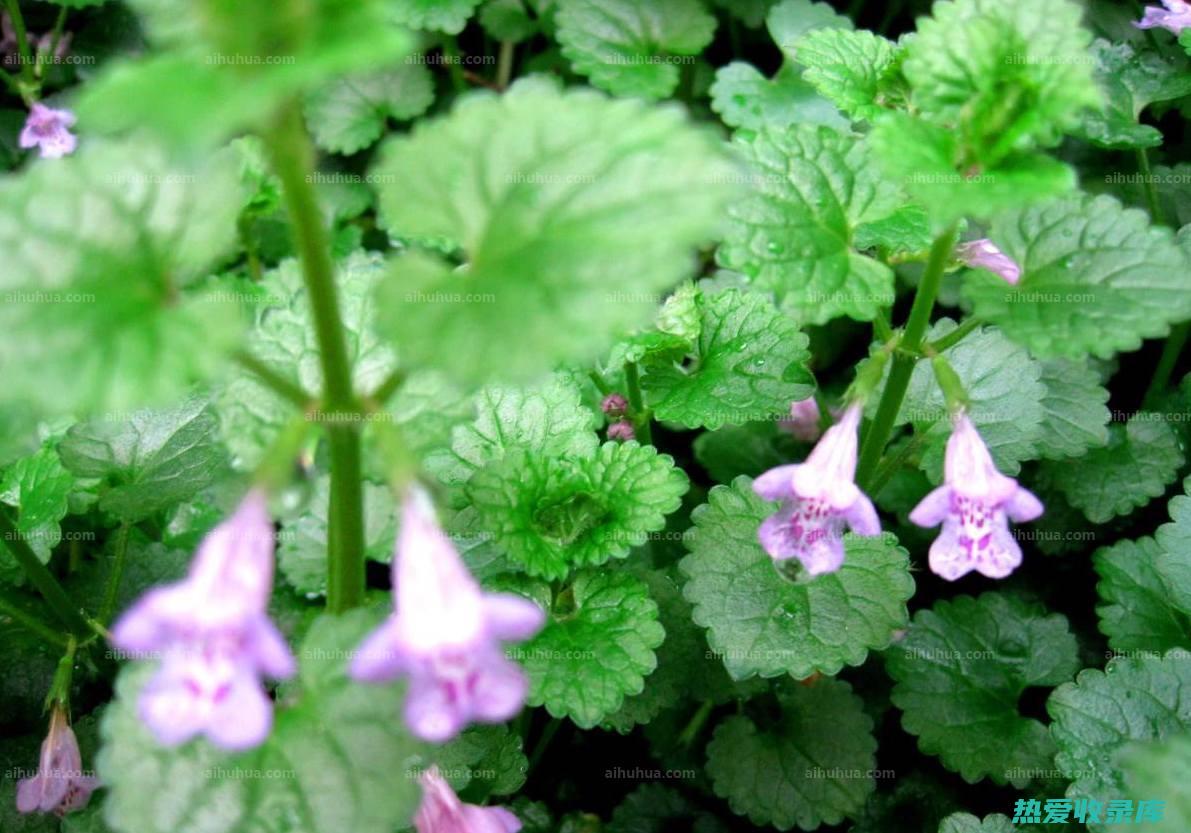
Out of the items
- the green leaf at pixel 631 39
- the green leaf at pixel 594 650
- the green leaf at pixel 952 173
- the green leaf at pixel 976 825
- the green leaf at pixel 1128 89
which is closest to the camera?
the green leaf at pixel 952 173

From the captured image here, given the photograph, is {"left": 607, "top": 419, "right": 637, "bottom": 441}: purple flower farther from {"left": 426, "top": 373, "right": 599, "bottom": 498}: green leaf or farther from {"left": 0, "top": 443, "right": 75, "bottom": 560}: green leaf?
{"left": 0, "top": 443, "right": 75, "bottom": 560}: green leaf

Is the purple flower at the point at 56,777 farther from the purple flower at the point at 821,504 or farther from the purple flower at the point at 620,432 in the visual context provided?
the purple flower at the point at 821,504

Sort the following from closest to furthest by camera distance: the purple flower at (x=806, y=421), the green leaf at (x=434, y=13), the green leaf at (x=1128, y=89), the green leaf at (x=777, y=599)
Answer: the green leaf at (x=777, y=599), the green leaf at (x=1128, y=89), the purple flower at (x=806, y=421), the green leaf at (x=434, y=13)

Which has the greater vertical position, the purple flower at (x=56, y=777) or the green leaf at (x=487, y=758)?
the green leaf at (x=487, y=758)

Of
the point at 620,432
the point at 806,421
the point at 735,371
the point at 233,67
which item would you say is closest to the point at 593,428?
the point at 620,432

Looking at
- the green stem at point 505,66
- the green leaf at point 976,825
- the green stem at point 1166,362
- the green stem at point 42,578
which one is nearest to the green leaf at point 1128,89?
the green stem at point 1166,362

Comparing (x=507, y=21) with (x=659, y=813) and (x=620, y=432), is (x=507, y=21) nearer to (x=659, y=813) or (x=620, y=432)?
(x=620, y=432)
